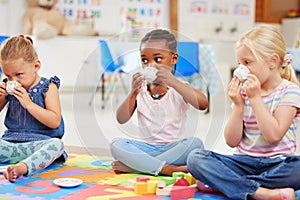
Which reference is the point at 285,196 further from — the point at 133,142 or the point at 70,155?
the point at 70,155

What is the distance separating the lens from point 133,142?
1.34 m

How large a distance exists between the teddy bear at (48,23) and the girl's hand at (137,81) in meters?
2.66

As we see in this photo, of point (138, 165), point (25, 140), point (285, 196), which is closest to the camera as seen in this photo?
point (285, 196)

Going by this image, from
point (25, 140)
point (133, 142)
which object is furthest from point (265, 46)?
point (25, 140)

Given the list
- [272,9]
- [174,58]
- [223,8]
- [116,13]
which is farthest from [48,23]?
[174,58]

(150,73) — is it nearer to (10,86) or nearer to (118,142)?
(118,142)

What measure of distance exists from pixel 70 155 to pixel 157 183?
53cm

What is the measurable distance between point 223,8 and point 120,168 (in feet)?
12.6

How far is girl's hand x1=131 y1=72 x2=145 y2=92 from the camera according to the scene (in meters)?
1.27

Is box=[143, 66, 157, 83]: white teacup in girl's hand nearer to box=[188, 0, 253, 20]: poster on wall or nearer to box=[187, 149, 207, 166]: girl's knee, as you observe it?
box=[187, 149, 207, 166]: girl's knee

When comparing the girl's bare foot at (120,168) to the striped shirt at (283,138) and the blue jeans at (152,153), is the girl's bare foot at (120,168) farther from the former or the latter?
the striped shirt at (283,138)

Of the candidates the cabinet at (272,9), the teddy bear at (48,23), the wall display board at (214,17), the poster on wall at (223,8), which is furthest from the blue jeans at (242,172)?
the cabinet at (272,9)

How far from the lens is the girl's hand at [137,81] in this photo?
4.18 feet

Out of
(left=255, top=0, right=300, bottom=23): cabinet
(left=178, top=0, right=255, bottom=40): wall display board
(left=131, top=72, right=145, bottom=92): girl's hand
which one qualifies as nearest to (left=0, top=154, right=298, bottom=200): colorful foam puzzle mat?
(left=131, top=72, right=145, bottom=92): girl's hand
